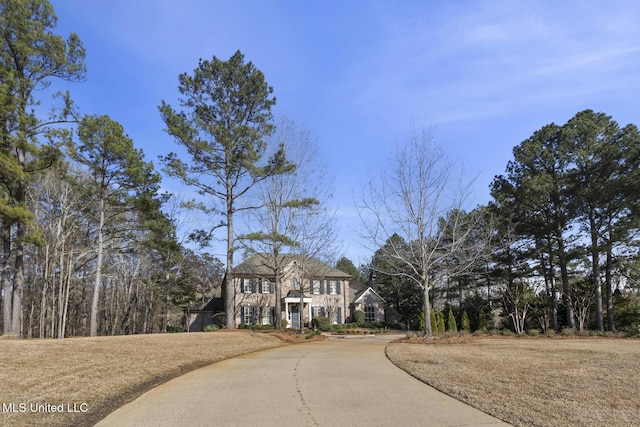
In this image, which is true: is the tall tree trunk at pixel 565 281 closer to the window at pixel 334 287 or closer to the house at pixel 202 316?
the window at pixel 334 287

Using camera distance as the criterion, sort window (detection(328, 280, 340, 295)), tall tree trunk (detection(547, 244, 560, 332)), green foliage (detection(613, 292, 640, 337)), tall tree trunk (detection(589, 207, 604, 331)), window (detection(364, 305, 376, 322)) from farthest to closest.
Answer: window (detection(364, 305, 376, 322))
window (detection(328, 280, 340, 295))
tall tree trunk (detection(547, 244, 560, 332))
green foliage (detection(613, 292, 640, 337))
tall tree trunk (detection(589, 207, 604, 331))

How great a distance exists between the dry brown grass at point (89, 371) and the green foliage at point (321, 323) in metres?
19.8

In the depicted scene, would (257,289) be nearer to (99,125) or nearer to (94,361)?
(99,125)

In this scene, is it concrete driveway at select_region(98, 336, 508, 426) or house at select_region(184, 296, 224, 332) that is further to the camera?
house at select_region(184, 296, 224, 332)

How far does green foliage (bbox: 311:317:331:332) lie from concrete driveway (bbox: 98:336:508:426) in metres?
24.7

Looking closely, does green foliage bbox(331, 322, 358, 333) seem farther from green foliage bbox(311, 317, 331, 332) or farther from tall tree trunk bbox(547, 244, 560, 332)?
tall tree trunk bbox(547, 244, 560, 332)

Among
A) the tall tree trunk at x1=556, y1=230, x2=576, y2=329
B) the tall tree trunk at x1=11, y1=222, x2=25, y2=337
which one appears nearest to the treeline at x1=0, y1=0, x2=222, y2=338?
the tall tree trunk at x1=11, y1=222, x2=25, y2=337

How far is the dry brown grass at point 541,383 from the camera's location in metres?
5.49

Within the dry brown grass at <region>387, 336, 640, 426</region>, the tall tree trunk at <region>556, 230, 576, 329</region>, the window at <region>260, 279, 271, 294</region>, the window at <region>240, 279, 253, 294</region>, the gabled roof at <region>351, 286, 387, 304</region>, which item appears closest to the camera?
the dry brown grass at <region>387, 336, 640, 426</region>

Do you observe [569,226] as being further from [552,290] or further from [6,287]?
[6,287]

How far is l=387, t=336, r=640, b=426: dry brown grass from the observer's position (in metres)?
5.49

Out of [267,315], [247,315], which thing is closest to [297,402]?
[247,315]

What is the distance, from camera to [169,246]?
22422 mm

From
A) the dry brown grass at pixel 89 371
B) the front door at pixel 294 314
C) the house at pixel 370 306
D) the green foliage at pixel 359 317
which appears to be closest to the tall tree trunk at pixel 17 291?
the dry brown grass at pixel 89 371
